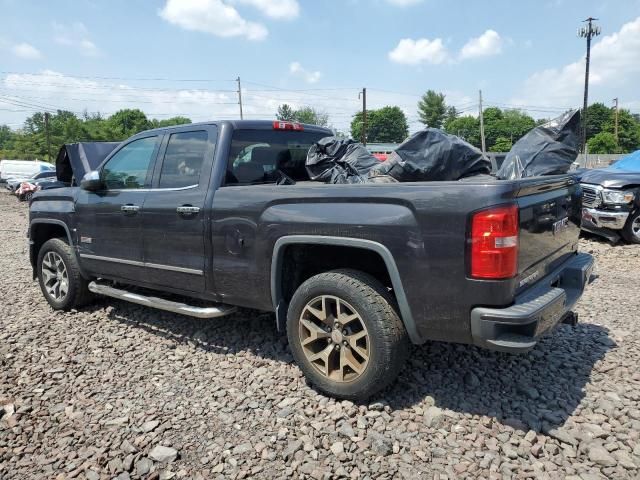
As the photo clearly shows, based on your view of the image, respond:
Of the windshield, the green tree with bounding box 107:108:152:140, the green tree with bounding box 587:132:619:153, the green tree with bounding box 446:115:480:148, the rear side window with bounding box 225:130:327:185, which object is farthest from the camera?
the green tree with bounding box 446:115:480:148

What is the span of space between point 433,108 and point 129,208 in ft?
329

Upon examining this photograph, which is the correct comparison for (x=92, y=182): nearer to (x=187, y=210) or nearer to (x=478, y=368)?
(x=187, y=210)

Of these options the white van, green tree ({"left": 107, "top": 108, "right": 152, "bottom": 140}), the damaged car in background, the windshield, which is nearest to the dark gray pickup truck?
the damaged car in background

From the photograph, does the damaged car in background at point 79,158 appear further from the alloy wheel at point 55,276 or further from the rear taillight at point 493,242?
the rear taillight at point 493,242

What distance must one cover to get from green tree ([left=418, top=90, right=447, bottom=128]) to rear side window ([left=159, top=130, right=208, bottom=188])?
98.8m

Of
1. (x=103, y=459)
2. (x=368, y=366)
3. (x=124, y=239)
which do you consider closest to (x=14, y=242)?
(x=124, y=239)

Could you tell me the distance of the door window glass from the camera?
4.41 m

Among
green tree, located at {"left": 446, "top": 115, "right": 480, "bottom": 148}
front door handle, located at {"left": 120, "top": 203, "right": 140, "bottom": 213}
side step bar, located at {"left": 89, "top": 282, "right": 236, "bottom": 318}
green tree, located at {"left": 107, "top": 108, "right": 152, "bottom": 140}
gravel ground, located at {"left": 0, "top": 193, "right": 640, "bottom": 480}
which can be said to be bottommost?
gravel ground, located at {"left": 0, "top": 193, "right": 640, "bottom": 480}

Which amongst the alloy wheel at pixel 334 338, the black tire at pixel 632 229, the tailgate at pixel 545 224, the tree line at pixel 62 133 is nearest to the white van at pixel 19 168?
the tree line at pixel 62 133

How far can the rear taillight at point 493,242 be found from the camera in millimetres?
2510

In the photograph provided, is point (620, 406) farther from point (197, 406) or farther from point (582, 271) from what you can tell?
point (197, 406)

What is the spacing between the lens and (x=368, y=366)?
2988mm

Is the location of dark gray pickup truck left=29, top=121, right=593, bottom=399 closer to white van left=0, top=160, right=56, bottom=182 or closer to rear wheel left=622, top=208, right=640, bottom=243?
rear wheel left=622, top=208, right=640, bottom=243

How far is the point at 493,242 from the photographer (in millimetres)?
2516
